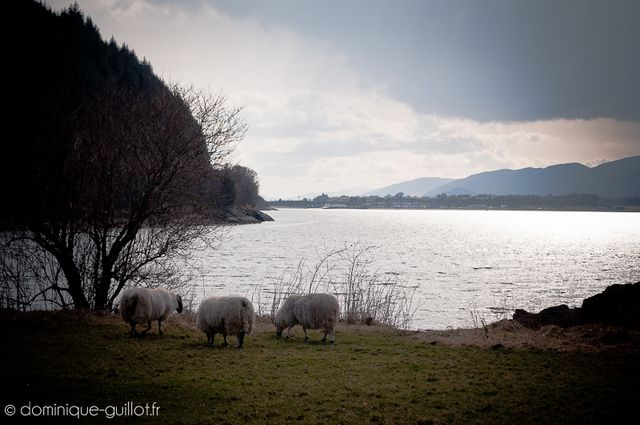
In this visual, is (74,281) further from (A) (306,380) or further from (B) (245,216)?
(B) (245,216)

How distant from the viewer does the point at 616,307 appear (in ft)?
51.9

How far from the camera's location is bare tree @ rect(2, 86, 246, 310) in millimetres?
16734

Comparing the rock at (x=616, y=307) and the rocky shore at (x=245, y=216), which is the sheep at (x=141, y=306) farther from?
the rocky shore at (x=245, y=216)

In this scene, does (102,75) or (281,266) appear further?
(102,75)

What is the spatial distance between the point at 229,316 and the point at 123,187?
27.4 ft

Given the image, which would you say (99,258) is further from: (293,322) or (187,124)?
(293,322)

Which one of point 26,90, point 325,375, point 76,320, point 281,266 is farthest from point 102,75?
point 325,375

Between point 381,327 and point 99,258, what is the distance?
39.5ft

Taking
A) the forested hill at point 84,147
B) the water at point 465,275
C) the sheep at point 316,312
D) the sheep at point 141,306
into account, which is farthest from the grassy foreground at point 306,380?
the water at point 465,275

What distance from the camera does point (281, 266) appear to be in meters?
51.4

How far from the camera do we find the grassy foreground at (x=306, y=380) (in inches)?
323

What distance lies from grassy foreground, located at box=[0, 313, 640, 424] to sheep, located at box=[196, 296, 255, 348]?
609 millimetres

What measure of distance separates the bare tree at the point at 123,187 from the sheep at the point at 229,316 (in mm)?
5657

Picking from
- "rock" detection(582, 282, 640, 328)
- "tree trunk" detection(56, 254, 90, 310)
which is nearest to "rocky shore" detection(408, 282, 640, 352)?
"rock" detection(582, 282, 640, 328)
